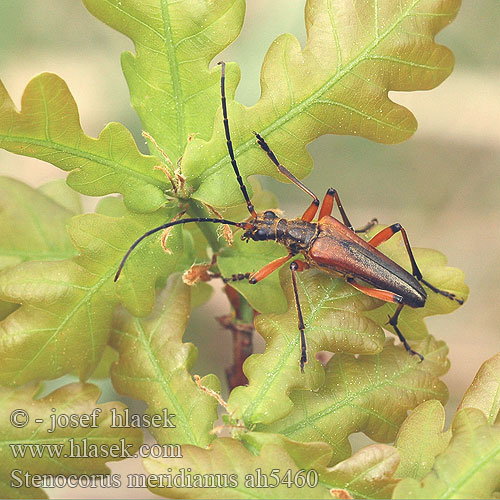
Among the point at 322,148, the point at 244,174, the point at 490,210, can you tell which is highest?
the point at 322,148

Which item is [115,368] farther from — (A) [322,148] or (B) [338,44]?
(A) [322,148]

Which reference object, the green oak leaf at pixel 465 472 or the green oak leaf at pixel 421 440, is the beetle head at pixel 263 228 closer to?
the green oak leaf at pixel 421 440

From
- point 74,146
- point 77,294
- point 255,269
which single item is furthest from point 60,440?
point 74,146

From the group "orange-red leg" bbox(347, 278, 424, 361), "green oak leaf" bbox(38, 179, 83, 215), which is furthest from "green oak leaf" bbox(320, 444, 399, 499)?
"green oak leaf" bbox(38, 179, 83, 215)

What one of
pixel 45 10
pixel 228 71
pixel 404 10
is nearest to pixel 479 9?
pixel 404 10

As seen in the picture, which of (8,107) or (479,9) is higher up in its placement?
(479,9)

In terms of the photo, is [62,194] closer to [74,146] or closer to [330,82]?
[74,146]
